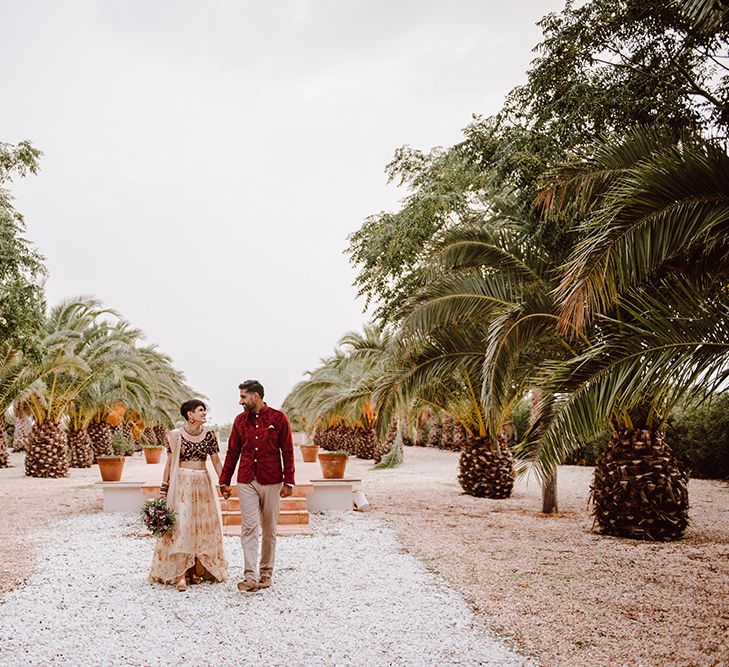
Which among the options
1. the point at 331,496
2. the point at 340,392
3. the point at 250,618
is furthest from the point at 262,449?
the point at 340,392

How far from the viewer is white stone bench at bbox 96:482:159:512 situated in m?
13.0

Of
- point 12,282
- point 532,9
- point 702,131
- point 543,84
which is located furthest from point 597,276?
point 12,282

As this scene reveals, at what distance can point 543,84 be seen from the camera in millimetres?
11516

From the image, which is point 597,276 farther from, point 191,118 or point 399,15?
point 191,118

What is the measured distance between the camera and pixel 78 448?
25.3 metres

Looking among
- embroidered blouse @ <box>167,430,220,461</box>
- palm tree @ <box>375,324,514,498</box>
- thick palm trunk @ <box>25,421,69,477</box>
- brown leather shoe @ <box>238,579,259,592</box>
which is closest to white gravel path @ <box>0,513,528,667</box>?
brown leather shoe @ <box>238,579,259,592</box>

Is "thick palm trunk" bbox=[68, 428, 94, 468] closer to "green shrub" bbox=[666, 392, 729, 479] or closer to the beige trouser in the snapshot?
"green shrub" bbox=[666, 392, 729, 479]

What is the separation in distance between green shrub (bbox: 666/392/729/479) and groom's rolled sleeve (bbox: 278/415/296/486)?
53.1 ft

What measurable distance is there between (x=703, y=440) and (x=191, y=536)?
18.1 m

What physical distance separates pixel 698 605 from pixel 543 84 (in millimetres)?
8435

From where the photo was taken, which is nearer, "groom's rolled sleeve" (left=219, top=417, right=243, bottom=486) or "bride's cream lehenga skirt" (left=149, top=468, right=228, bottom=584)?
"bride's cream lehenga skirt" (left=149, top=468, right=228, bottom=584)

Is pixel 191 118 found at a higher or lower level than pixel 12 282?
higher

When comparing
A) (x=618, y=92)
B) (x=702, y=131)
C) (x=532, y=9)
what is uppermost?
(x=532, y=9)

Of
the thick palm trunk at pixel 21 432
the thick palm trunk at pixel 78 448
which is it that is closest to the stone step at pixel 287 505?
the thick palm trunk at pixel 78 448
